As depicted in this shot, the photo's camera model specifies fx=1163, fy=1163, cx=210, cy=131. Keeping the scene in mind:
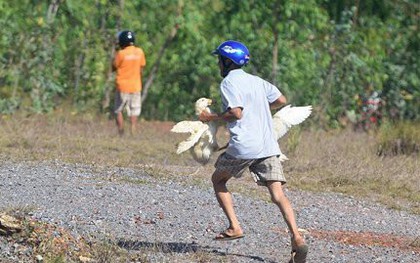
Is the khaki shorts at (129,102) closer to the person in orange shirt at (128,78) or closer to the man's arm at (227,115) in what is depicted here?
the person in orange shirt at (128,78)

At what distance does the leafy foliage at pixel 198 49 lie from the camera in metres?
19.4

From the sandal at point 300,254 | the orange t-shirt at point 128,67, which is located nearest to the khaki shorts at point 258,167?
the sandal at point 300,254

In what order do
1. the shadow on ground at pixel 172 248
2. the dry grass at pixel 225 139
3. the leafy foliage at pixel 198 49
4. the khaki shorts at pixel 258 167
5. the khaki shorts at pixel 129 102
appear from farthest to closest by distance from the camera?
the leafy foliage at pixel 198 49, the khaki shorts at pixel 129 102, the dry grass at pixel 225 139, the shadow on ground at pixel 172 248, the khaki shorts at pixel 258 167

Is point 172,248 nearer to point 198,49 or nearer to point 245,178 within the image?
point 245,178

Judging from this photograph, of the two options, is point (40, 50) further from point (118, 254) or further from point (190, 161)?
point (118, 254)

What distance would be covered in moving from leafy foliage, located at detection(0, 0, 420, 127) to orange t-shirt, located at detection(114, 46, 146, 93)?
2300mm

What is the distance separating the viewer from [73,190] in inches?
405

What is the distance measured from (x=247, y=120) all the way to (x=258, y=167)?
1.15ft

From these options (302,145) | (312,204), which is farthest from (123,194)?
(302,145)

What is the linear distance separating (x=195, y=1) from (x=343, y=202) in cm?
913

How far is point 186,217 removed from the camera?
9.59 m

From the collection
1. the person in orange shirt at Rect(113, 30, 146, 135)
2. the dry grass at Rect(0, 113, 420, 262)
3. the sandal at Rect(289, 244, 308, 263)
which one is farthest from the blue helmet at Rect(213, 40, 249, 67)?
the person in orange shirt at Rect(113, 30, 146, 135)

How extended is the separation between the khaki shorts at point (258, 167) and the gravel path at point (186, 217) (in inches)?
25.1

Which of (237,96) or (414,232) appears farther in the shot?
(414,232)
